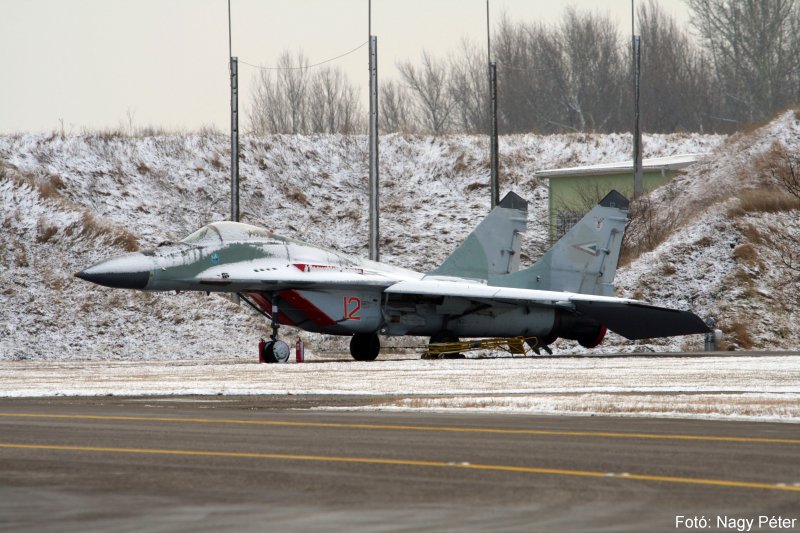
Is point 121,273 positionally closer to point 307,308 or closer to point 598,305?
point 307,308

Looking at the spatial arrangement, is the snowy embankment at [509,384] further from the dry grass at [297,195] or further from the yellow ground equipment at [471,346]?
the dry grass at [297,195]

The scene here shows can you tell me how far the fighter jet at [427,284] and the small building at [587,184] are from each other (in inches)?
804

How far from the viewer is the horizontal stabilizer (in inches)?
1233

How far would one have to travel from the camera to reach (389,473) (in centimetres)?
827

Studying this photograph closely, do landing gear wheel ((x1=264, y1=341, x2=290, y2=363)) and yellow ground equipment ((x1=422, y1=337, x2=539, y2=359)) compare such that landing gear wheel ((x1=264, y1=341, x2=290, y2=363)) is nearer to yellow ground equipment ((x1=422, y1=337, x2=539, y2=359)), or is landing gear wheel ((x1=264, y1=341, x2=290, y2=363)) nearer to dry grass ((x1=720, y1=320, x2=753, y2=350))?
yellow ground equipment ((x1=422, y1=337, x2=539, y2=359))

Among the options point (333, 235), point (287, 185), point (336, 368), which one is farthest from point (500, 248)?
point (287, 185)

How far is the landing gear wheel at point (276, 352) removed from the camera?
29.9 meters

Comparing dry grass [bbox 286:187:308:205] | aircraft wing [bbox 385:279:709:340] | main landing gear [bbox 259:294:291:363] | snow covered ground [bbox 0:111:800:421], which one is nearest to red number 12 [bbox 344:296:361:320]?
aircraft wing [bbox 385:279:709:340]

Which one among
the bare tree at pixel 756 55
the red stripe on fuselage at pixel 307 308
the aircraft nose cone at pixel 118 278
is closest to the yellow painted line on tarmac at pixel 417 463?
the aircraft nose cone at pixel 118 278

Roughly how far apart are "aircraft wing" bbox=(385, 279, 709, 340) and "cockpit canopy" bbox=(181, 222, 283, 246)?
355cm

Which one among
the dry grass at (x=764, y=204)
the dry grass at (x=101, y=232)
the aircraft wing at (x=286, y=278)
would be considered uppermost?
the dry grass at (x=764, y=204)

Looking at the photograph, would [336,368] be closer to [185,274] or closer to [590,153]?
[185,274]

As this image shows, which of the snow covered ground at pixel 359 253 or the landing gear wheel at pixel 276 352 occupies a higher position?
the snow covered ground at pixel 359 253

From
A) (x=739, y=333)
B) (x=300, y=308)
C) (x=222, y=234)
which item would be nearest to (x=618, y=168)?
(x=739, y=333)
